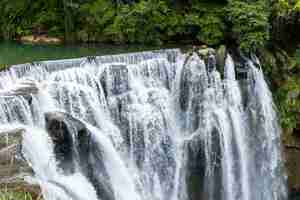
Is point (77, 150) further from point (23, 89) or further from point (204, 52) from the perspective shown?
point (204, 52)

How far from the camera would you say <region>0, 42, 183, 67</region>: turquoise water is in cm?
1382

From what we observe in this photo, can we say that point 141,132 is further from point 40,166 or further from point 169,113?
point 40,166

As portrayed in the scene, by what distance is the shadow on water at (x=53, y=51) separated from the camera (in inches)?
544

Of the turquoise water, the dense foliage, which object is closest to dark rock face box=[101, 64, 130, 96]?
the turquoise water

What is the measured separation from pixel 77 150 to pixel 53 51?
6373 millimetres

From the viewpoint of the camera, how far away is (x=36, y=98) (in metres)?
9.49

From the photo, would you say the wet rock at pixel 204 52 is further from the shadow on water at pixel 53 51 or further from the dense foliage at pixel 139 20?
the shadow on water at pixel 53 51

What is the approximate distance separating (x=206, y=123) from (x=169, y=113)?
91cm

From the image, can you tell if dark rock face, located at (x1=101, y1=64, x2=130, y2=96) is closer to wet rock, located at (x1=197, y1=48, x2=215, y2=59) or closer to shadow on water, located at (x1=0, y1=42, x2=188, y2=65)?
wet rock, located at (x1=197, y1=48, x2=215, y2=59)

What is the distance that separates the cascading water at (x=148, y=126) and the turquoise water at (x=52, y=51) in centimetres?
280

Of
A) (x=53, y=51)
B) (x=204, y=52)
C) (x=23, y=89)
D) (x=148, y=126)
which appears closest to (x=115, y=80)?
(x=148, y=126)

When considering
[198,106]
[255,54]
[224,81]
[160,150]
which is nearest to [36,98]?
[160,150]

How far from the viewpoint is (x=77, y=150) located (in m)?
9.24

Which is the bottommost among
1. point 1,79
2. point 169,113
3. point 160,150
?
point 160,150
